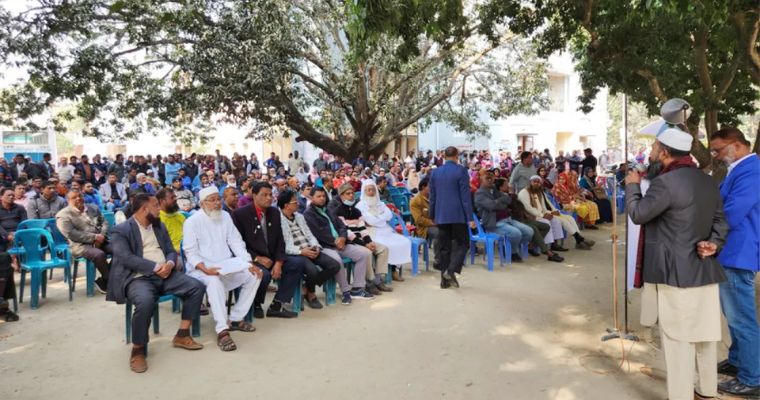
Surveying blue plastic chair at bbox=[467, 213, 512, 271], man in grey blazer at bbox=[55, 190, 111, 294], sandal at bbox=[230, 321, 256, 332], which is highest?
man in grey blazer at bbox=[55, 190, 111, 294]

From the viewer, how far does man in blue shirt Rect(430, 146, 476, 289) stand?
20.9ft

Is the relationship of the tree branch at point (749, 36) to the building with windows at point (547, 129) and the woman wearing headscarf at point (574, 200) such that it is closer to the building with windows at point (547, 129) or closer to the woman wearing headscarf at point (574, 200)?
the woman wearing headscarf at point (574, 200)

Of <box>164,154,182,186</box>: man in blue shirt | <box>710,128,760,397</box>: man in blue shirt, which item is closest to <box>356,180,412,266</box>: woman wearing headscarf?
<box>710,128,760,397</box>: man in blue shirt

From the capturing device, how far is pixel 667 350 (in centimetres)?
333

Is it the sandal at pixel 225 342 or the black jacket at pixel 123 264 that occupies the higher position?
the black jacket at pixel 123 264

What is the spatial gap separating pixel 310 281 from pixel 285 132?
419 inches

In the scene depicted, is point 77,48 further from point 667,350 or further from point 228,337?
point 667,350

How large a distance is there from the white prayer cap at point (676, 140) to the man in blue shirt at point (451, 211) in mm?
3050

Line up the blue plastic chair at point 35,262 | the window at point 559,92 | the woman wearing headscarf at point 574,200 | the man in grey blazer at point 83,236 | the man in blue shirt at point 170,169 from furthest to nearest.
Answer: the window at point 559,92 < the man in blue shirt at point 170,169 < the woman wearing headscarf at point 574,200 < the man in grey blazer at point 83,236 < the blue plastic chair at point 35,262

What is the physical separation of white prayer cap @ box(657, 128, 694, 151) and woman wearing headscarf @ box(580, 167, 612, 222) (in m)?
9.32

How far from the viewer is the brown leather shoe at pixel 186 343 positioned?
4512 millimetres

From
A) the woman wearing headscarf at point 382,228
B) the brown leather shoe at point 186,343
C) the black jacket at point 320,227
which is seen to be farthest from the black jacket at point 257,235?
the woman wearing headscarf at point 382,228

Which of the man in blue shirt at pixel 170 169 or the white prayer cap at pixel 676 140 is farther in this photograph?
the man in blue shirt at pixel 170 169

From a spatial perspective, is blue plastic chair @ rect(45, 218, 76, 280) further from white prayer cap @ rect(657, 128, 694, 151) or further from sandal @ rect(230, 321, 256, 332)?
white prayer cap @ rect(657, 128, 694, 151)
